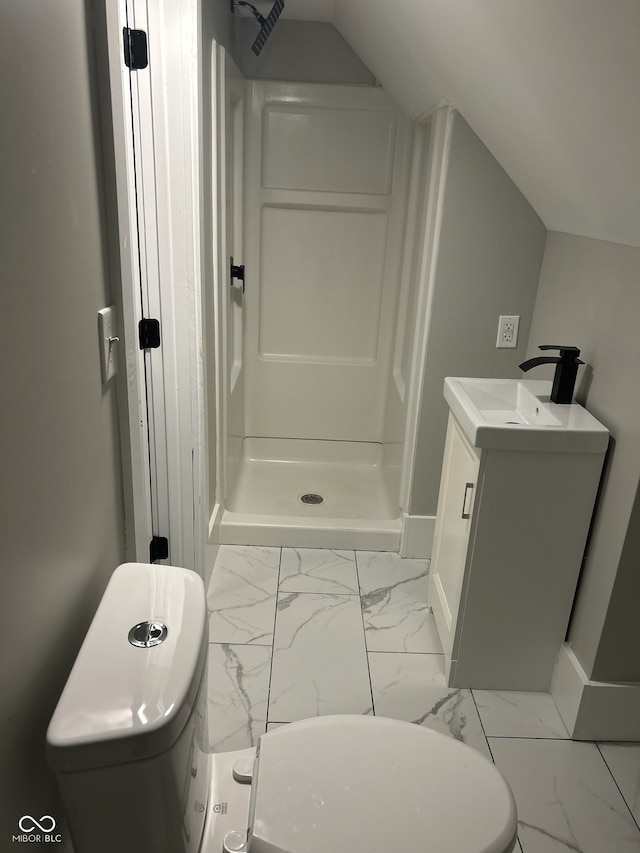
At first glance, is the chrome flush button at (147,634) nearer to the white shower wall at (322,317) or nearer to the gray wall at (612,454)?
the gray wall at (612,454)

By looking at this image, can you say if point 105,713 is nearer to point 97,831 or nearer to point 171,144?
point 97,831

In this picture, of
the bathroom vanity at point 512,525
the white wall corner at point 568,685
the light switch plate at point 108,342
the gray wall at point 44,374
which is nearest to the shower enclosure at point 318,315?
the bathroom vanity at point 512,525

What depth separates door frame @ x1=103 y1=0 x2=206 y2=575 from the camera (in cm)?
A: 169

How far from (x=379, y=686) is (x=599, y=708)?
0.63 meters

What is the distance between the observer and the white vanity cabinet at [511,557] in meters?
1.78

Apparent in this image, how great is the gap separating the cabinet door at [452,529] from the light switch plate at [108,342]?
1.03 metres

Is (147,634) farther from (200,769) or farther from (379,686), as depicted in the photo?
(379,686)

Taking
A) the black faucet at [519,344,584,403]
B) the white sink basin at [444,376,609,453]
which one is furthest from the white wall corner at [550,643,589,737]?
the black faucet at [519,344,584,403]

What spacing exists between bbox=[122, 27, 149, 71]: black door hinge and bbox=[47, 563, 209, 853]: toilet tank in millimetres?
1364

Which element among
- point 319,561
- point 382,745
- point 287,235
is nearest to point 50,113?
point 382,745

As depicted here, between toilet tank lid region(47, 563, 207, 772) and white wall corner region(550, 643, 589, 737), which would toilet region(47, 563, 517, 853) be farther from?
white wall corner region(550, 643, 589, 737)

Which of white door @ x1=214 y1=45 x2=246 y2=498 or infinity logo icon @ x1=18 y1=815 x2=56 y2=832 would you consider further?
white door @ x1=214 y1=45 x2=246 y2=498

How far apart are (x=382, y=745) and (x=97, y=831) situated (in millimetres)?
516

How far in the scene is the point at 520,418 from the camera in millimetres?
2059
